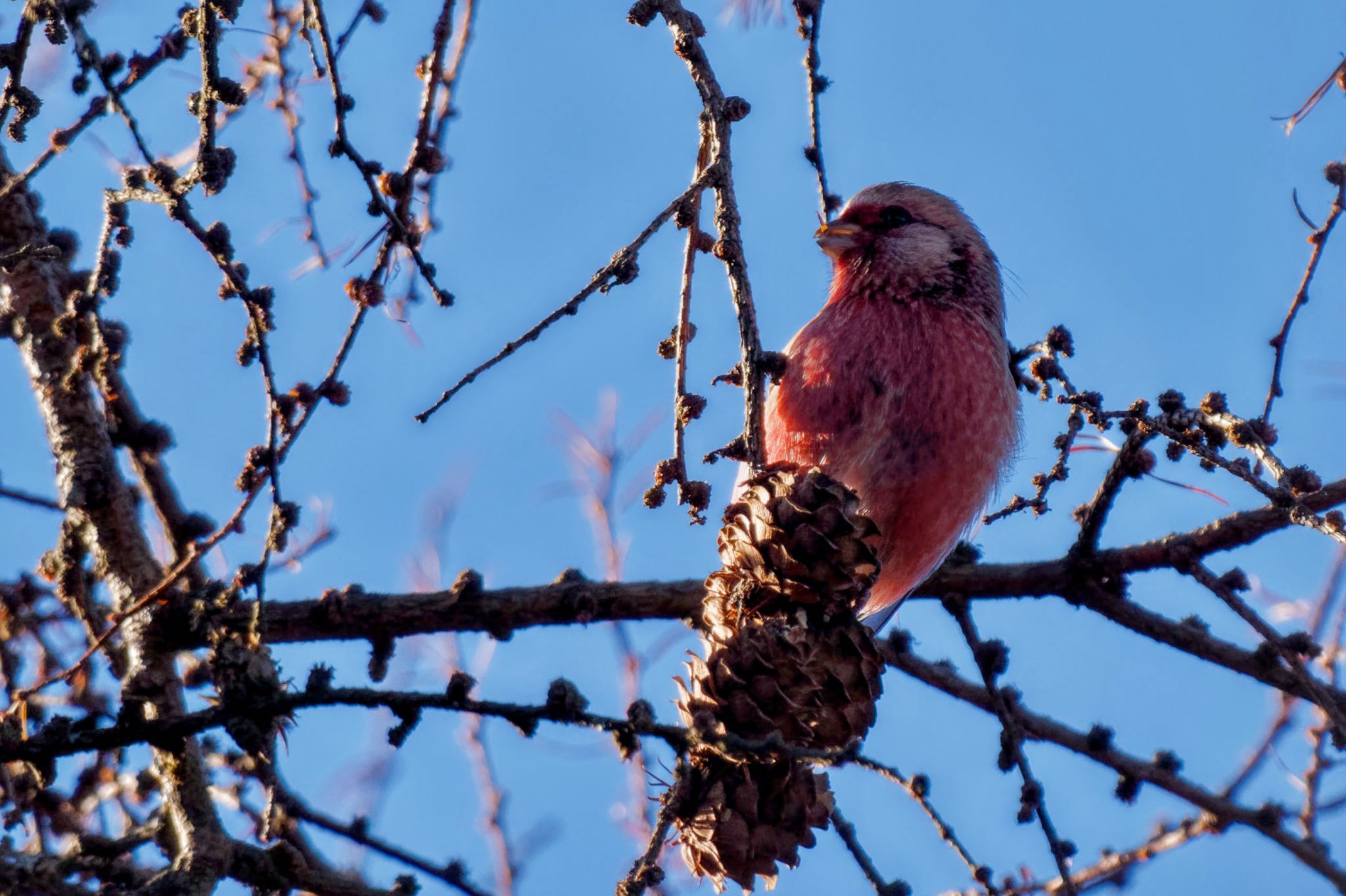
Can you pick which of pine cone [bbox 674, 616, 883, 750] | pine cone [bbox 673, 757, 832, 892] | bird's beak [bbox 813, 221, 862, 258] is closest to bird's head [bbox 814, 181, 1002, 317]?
bird's beak [bbox 813, 221, 862, 258]

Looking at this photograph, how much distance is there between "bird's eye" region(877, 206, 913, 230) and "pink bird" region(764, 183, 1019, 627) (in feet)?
0.67

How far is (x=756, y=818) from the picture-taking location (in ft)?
7.66

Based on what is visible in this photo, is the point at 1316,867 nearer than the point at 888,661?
Yes

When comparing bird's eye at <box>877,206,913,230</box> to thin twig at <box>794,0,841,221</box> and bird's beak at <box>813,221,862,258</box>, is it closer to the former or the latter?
bird's beak at <box>813,221,862,258</box>

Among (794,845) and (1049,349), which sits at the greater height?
(1049,349)

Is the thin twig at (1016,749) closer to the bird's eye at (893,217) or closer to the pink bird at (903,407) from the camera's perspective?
the pink bird at (903,407)

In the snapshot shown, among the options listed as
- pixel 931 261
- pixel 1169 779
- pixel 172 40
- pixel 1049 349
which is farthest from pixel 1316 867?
pixel 172 40

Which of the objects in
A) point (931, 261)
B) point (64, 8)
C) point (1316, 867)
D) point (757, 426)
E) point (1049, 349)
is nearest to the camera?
point (64, 8)

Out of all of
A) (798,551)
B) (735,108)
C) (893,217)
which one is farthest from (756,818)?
(893,217)

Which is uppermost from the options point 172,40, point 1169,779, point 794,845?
point 172,40

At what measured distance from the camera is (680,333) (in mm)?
2412

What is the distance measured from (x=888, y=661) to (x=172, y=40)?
2.19m

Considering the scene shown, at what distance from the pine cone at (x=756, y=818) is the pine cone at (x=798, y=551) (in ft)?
0.96

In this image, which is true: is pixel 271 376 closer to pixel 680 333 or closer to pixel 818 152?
pixel 680 333
